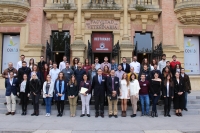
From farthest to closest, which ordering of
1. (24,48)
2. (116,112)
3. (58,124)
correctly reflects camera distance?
(24,48), (116,112), (58,124)

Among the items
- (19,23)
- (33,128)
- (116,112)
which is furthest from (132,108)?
(19,23)

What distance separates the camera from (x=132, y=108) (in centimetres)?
940

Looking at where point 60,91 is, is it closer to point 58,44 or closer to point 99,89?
point 99,89

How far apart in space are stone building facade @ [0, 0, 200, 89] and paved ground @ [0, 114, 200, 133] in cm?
572

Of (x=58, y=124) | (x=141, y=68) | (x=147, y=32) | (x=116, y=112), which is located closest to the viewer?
(x=58, y=124)

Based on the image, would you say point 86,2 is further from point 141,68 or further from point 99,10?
point 141,68

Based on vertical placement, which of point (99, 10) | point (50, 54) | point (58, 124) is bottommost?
point (58, 124)

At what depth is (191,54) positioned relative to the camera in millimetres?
14242

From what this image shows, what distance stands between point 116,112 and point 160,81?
246 cm

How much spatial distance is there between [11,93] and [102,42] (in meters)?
7.23

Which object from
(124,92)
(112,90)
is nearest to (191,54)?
(124,92)

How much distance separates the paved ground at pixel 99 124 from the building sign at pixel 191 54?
5760 millimetres

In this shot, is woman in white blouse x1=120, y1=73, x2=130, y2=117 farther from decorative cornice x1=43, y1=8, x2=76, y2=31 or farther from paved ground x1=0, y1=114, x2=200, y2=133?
decorative cornice x1=43, y1=8, x2=76, y2=31

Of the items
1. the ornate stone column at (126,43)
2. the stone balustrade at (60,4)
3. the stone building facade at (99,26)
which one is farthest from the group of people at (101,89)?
the stone balustrade at (60,4)
